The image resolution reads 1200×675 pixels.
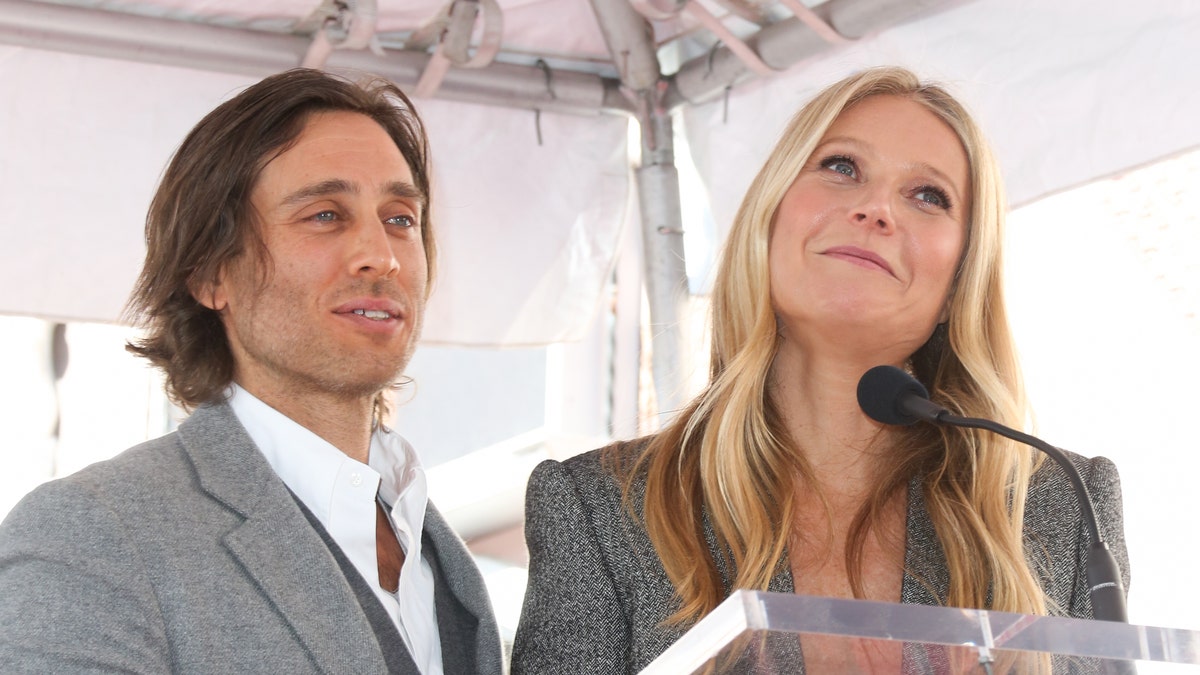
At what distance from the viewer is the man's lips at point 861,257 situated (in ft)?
8.29

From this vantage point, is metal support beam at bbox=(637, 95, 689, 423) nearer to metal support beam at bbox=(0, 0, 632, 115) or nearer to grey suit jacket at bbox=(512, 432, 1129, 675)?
metal support beam at bbox=(0, 0, 632, 115)

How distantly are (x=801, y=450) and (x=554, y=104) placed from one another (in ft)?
3.75

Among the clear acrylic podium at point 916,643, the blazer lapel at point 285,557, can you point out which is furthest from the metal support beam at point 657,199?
the clear acrylic podium at point 916,643

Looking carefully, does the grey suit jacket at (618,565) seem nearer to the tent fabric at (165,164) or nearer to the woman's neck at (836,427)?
the woman's neck at (836,427)

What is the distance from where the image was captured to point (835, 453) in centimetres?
266

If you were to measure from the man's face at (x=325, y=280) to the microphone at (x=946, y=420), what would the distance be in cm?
82

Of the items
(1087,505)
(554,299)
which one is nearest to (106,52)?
(554,299)

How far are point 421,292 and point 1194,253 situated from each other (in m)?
2.84

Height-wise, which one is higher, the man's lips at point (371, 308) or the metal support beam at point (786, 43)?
the metal support beam at point (786, 43)

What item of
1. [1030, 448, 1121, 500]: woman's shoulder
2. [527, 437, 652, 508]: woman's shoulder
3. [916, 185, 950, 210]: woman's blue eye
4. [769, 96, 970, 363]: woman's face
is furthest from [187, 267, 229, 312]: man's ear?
[1030, 448, 1121, 500]: woman's shoulder

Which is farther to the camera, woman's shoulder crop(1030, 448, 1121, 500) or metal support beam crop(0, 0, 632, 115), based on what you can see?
metal support beam crop(0, 0, 632, 115)

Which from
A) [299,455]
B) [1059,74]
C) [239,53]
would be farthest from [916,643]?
[239,53]

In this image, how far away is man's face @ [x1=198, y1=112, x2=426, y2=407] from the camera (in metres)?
2.51

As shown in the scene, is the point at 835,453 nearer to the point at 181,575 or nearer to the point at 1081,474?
the point at 1081,474
